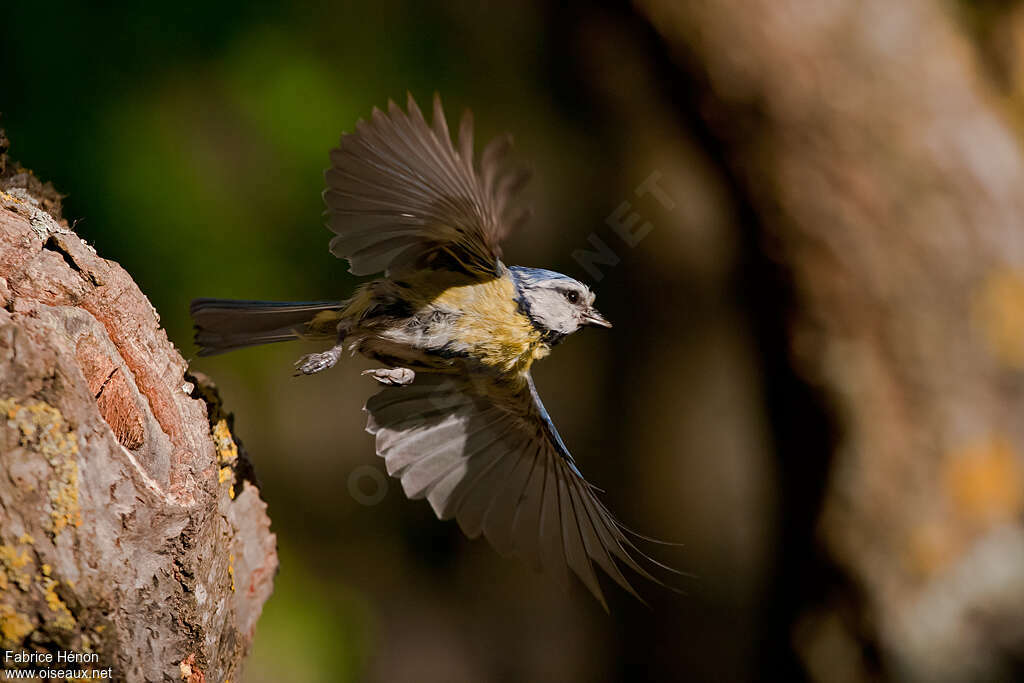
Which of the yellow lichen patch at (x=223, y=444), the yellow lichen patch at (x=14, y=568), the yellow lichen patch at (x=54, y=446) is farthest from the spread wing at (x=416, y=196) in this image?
the yellow lichen patch at (x=14, y=568)

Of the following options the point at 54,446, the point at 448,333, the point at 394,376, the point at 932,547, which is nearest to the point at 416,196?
the point at 448,333

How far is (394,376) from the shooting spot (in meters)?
2.65

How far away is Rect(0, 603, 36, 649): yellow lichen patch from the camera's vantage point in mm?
1580

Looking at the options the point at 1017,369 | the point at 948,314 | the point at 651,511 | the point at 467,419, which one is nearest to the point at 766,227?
the point at 948,314

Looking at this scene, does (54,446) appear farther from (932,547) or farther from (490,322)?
(932,547)

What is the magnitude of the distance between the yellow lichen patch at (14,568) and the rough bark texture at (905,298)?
10.2 feet

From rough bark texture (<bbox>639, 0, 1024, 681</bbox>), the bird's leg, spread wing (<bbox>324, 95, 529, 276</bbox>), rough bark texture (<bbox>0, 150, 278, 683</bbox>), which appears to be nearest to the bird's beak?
spread wing (<bbox>324, 95, 529, 276</bbox>)

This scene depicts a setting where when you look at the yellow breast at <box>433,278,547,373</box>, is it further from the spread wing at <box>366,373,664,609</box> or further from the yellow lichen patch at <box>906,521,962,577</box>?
the yellow lichen patch at <box>906,521,962,577</box>

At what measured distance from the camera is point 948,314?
367 cm

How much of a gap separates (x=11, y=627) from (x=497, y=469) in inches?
61.6

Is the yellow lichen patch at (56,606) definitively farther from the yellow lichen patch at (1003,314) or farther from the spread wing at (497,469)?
the yellow lichen patch at (1003,314)

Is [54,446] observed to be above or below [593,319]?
above

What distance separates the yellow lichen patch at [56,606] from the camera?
1.61 m

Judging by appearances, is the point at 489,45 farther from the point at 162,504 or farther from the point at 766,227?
the point at 162,504
